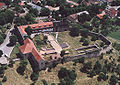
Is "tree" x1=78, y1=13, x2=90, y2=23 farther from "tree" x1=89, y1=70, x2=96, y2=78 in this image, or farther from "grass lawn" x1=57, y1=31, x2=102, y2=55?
"tree" x1=89, y1=70, x2=96, y2=78

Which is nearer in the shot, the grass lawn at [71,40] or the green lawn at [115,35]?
the grass lawn at [71,40]

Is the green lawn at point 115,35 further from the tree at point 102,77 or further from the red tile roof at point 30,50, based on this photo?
the red tile roof at point 30,50

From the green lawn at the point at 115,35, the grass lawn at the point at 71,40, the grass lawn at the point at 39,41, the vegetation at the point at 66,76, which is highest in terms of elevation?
the grass lawn at the point at 39,41

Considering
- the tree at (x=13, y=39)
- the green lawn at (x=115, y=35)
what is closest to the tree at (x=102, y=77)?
the green lawn at (x=115, y=35)

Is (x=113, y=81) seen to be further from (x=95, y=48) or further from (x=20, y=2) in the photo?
(x=20, y=2)

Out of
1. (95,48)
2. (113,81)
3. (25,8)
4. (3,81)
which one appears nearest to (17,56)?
(3,81)

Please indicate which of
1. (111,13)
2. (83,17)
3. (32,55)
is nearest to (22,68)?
(32,55)

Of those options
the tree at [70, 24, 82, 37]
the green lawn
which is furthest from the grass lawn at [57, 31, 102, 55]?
the green lawn

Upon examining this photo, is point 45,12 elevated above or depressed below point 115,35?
above

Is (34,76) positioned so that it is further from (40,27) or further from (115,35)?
(115,35)
